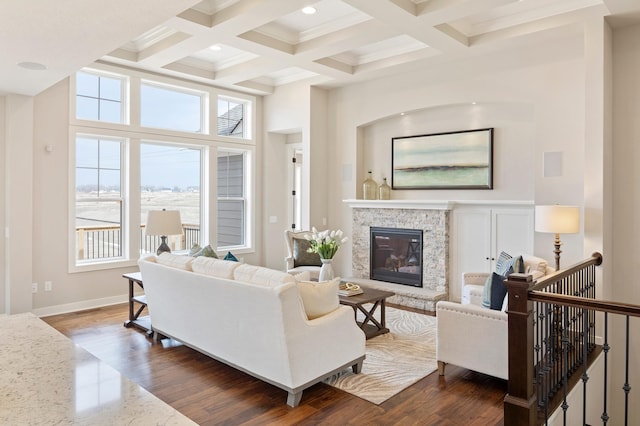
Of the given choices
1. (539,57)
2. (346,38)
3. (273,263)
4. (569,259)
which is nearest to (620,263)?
(569,259)

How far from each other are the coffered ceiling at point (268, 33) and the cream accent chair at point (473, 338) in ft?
9.10

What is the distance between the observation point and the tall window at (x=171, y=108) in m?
6.38

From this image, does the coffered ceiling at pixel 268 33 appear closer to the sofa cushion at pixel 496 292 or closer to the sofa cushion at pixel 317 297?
the sofa cushion at pixel 317 297

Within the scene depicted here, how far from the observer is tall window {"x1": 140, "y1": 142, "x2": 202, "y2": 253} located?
642 cm

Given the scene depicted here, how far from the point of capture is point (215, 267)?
3.58 metres

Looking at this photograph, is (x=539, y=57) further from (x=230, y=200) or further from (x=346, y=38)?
(x=230, y=200)

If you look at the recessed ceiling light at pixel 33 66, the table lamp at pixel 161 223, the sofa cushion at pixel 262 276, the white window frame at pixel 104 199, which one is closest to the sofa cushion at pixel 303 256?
the table lamp at pixel 161 223

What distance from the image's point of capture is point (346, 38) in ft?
16.2

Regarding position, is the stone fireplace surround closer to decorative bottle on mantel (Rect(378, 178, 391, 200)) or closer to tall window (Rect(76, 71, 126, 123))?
decorative bottle on mantel (Rect(378, 178, 391, 200))

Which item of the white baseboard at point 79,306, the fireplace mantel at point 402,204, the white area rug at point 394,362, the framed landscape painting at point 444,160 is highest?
the framed landscape painting at point 444,160

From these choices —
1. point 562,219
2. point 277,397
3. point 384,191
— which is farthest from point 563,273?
point 384,191

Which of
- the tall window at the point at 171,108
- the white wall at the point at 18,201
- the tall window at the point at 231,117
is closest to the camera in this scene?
the white wall at the point at 18,201

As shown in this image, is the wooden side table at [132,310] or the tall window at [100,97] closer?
the wooden side table at [132,310]

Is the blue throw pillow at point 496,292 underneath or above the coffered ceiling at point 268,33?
underneath
